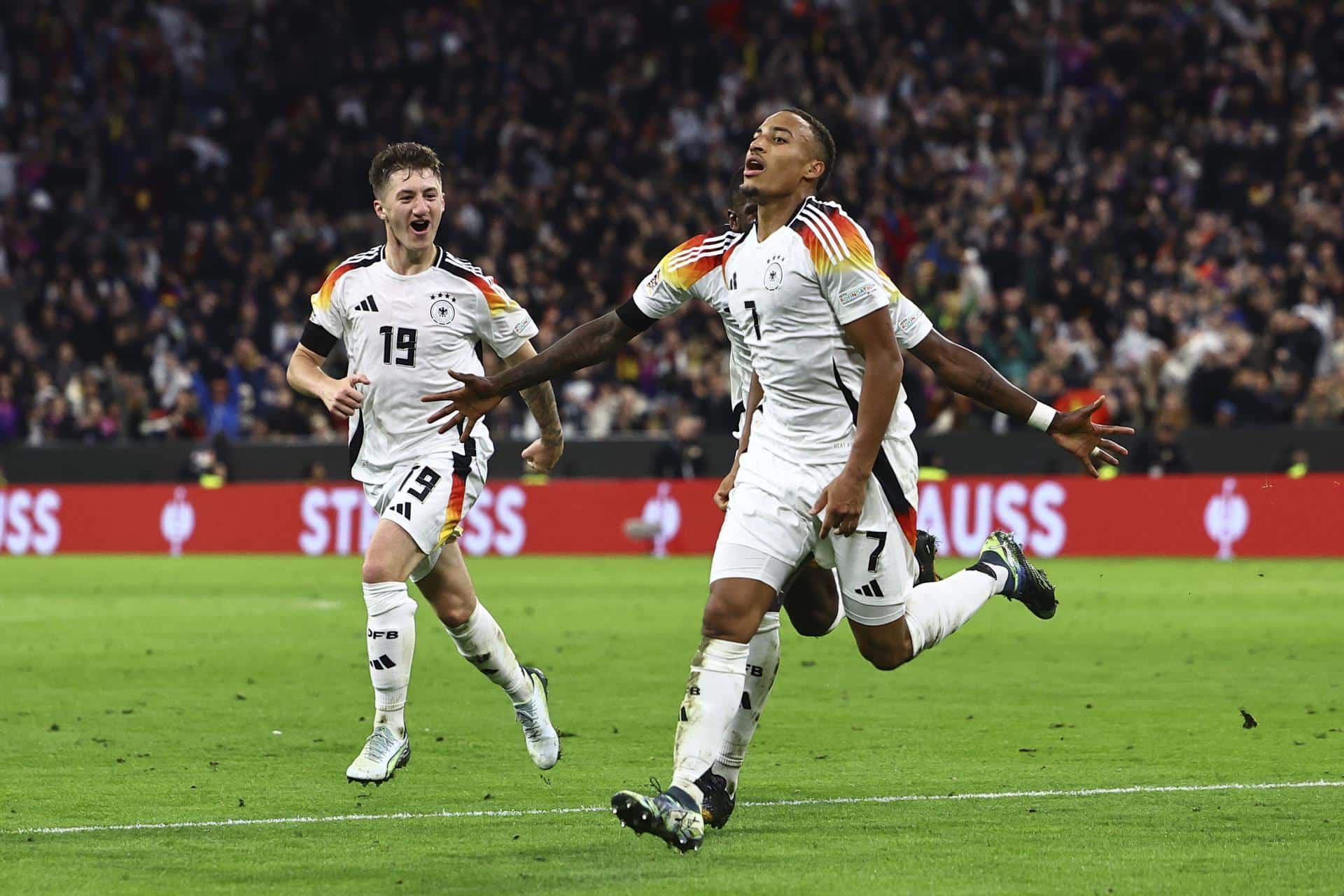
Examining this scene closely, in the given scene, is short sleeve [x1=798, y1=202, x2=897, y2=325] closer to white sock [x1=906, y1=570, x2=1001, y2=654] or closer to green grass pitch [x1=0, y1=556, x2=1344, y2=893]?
white sock [x1=906, y1=570, x2=1001, y2=654]

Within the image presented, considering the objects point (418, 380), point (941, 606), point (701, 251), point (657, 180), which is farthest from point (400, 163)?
point (657, 180)

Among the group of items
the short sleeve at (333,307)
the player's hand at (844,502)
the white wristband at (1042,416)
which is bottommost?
the player's hand at (844,502)

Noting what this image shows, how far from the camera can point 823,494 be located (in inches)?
267

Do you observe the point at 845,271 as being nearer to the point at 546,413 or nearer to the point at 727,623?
the point at 727,623

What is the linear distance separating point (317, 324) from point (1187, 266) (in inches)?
758

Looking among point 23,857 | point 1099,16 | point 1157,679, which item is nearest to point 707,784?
point 23,857

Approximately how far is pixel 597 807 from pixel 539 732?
0.95 metres

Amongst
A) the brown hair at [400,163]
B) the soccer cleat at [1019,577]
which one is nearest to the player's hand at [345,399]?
the brown hair at [400,163]

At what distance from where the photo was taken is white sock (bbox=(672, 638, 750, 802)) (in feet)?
21.9

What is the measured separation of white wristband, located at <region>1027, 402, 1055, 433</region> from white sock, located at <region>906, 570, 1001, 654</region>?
661mm

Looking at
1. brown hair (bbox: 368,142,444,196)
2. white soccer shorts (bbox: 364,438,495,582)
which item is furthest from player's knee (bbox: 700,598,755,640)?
brown hair (bbox: 368,142,444,196)

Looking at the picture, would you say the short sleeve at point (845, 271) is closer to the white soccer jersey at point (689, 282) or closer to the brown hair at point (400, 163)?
the white soccer jersey at point (689, 282)

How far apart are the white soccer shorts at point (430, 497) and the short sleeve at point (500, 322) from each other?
42cm

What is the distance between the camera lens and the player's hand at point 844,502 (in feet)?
22.0
